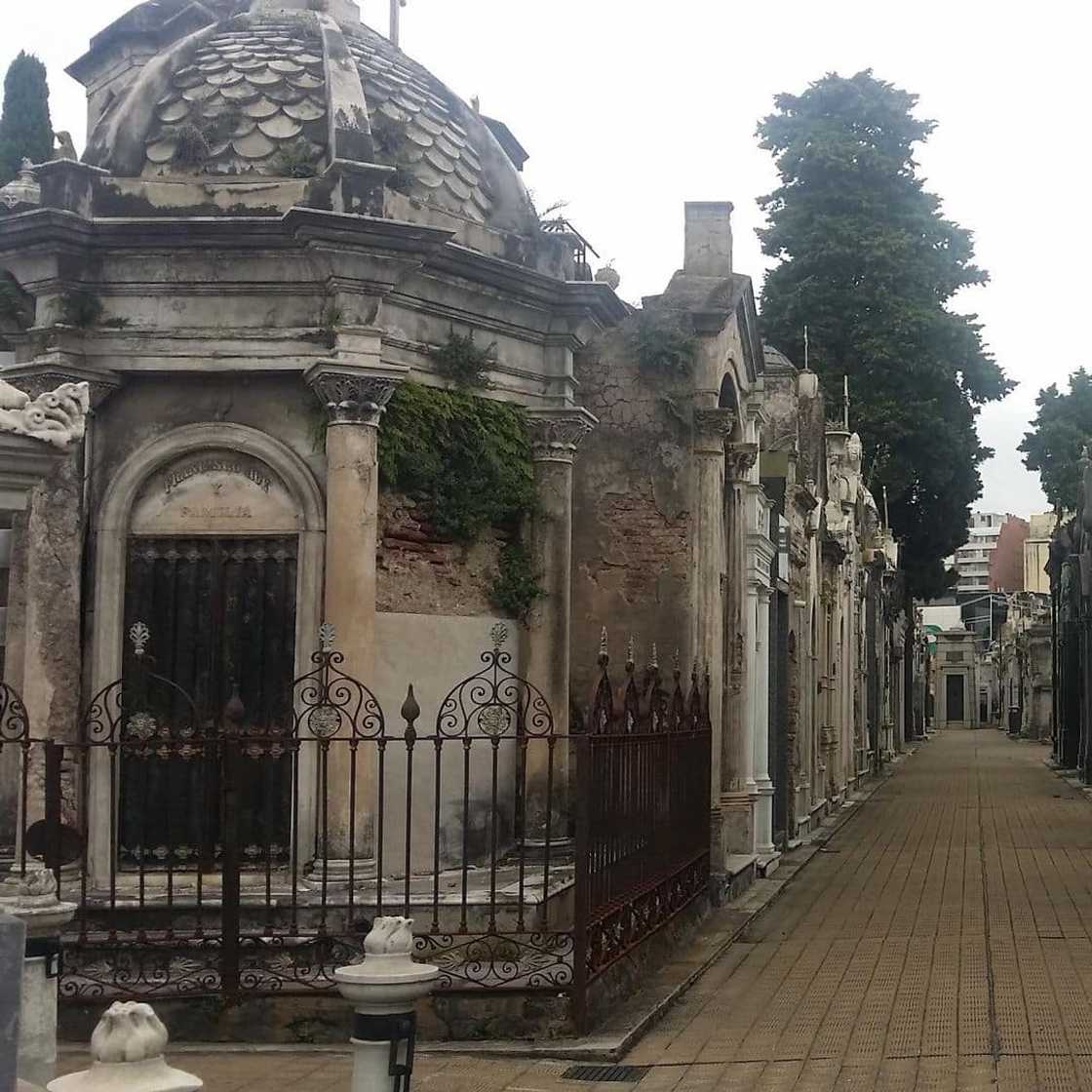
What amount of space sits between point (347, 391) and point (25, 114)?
15787 mm

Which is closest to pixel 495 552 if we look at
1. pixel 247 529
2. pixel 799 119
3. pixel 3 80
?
pixel 247 529

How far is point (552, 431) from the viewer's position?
12508 millimetres

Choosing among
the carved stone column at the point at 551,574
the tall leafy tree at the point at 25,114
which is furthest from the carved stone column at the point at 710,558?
the tall leafy tree at the point at 25,114

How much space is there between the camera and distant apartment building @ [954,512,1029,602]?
141 metres

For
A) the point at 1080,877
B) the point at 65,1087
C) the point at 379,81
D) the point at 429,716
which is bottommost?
the point at 1080,877

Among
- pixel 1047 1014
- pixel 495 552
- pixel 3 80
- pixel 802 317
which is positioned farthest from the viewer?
pixel 802 317

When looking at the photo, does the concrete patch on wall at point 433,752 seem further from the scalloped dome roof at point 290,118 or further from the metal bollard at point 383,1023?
the metal bollard at point 383,1023

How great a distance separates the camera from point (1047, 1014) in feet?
32.2

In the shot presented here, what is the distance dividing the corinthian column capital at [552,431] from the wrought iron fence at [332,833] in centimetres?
151

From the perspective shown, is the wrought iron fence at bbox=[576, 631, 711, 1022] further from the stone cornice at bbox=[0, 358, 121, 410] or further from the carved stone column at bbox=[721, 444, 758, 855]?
Answer: the stone cornice at bbox=[0, 358, 121, 410]

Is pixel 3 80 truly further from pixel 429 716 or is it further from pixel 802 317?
pixel 802 317

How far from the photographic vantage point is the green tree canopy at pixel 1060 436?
49531 millimetres

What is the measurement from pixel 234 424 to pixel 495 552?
224 cm

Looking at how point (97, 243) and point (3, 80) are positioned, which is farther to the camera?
point (3, 80)
